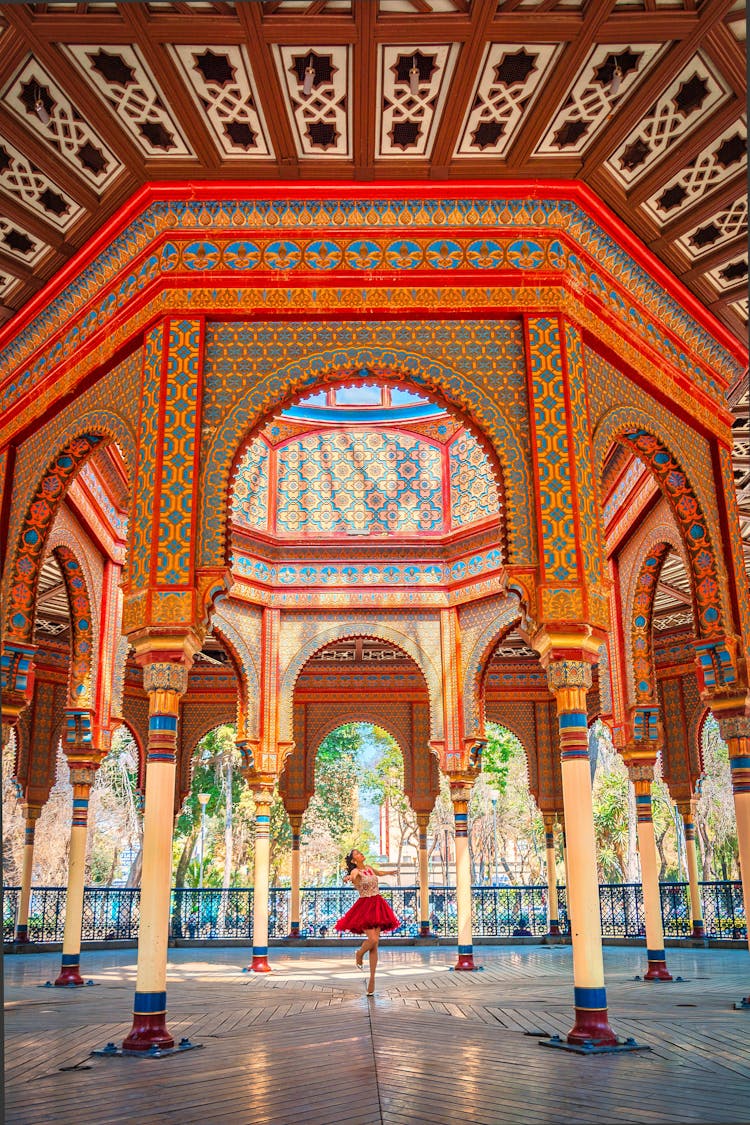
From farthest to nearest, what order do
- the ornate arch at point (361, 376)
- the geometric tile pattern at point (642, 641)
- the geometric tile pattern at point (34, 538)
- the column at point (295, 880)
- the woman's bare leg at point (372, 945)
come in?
the column at point (295, 880)
the geometric tile pattern at point (642, 641)
the woman's bare leg at point (372, 945)
the geometric tile pattern at point (34, 538)
the ornate arch at point (361, 376)

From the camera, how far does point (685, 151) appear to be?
7.48 meters

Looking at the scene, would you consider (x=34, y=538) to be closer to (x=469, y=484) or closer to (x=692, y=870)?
(x=469, y=484)

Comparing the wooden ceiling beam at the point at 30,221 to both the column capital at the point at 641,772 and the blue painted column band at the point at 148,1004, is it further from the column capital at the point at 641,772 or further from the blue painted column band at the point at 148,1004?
the column capital at the point at 641,772

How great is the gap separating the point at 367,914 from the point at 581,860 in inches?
134

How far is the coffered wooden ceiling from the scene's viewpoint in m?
6.29

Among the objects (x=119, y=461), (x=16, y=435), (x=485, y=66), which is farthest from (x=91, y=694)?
(x=485, y=66)

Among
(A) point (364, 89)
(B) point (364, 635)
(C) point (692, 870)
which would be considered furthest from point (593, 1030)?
(C) point (692, 870)

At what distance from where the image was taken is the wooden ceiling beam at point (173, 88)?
6191mm

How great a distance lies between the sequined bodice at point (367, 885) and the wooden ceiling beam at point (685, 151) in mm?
6724

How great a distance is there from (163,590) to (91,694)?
212 inches

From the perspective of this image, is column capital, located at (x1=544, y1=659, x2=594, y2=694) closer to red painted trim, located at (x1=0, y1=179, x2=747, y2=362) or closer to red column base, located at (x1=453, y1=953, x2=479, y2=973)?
red painted trim, located at (x1=0, y1=179, x2=747, y2=362)

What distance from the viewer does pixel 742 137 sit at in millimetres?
7344

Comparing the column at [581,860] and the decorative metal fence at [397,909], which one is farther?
the decorative metal fence at [397,909]

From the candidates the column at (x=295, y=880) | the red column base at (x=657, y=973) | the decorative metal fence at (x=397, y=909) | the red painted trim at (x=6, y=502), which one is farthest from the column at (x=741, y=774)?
the column at (x=295, y=880)
